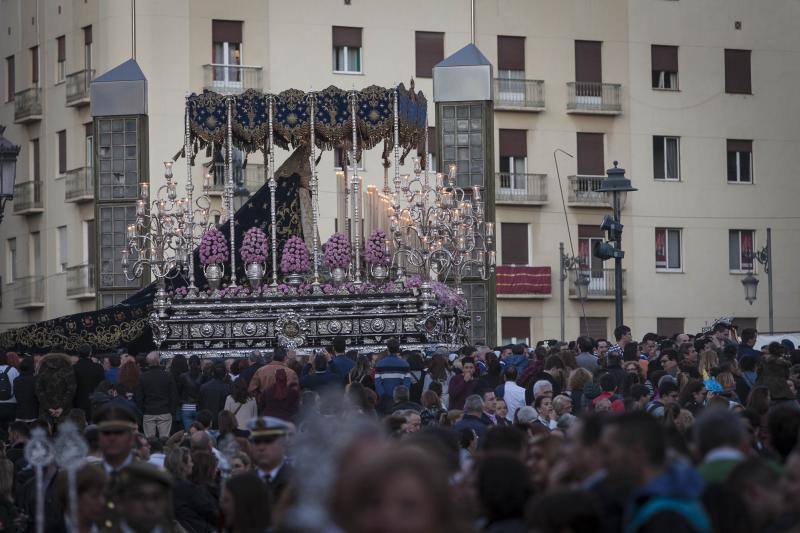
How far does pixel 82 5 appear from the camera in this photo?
45.8 metres

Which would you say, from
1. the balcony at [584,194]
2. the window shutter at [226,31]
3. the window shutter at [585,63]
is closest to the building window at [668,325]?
the balcony at [584,194]

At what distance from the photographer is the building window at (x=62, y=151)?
46938 millimetres

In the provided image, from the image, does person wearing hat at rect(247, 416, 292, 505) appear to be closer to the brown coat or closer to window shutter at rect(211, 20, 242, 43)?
the brown coat

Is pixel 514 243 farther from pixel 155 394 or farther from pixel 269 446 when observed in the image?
pixel 269 446

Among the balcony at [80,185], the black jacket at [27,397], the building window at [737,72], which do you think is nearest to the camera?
the black jacket at [27,397]

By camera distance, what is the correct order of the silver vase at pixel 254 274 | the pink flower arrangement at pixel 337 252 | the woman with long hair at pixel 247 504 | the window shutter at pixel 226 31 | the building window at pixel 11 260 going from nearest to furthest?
1. the woman with long hair at pixel 247 504
2. the pink flower arrangement at pixel 337 252
3. the silver vase at pixel 254 274
4. the window shutter at pixel 226 31
5. the building window at pixel 11 260

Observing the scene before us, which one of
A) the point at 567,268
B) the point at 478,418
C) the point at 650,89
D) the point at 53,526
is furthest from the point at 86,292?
the point at 53,526

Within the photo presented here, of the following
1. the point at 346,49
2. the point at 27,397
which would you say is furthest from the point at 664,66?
the point at 27,397

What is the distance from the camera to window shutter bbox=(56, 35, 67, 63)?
1843 inches

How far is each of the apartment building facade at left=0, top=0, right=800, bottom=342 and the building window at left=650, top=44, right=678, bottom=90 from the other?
0.05 metres

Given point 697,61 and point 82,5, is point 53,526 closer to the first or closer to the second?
point 82,5

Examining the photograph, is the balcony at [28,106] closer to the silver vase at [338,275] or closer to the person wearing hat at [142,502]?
the silver vase at [338,275]

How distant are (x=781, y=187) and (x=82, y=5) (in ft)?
62.0

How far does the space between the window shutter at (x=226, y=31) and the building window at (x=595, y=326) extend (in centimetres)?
1124
